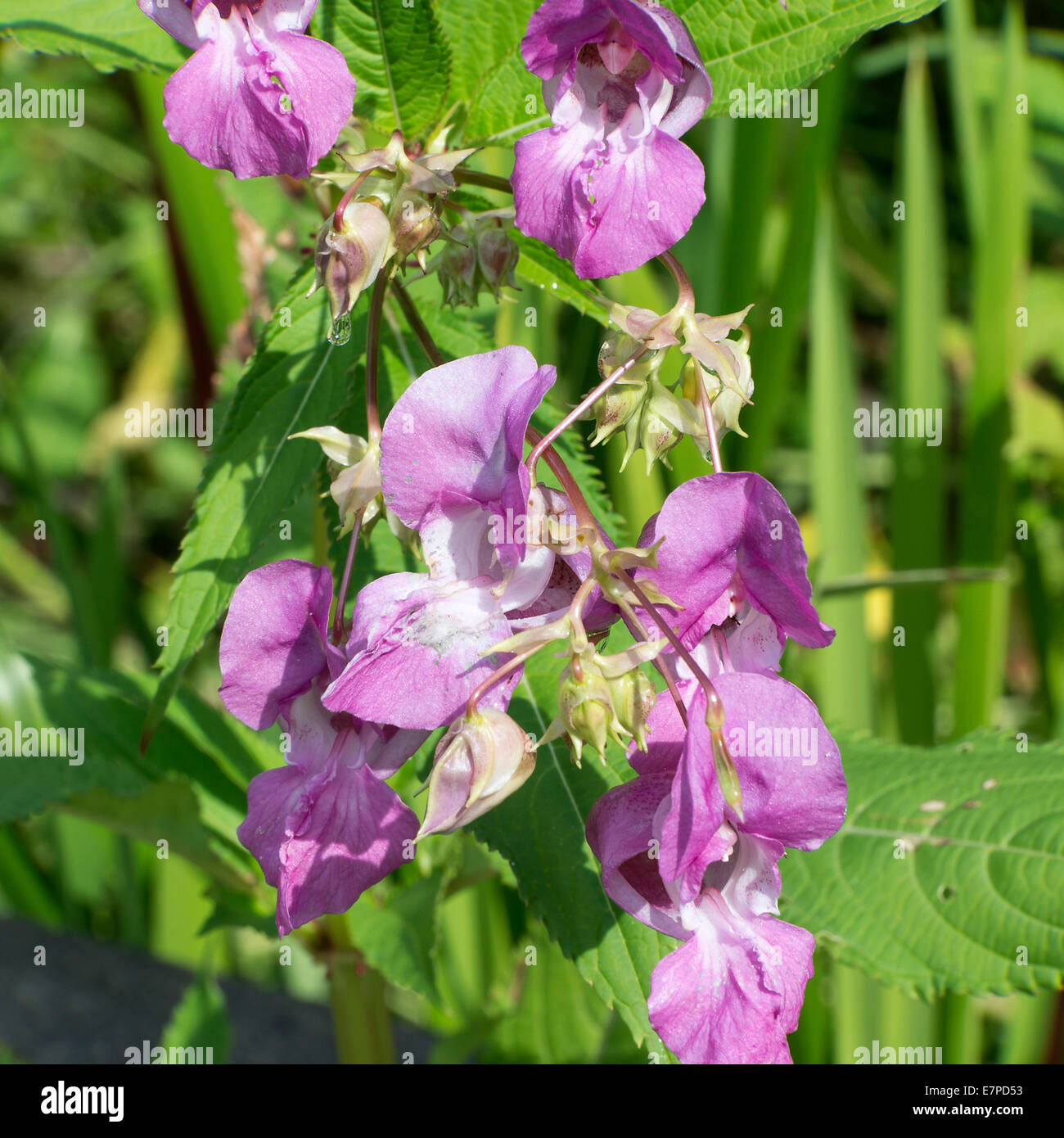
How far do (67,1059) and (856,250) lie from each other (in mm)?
2002

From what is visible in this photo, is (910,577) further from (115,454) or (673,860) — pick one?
(115,454)

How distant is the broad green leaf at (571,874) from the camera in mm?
811

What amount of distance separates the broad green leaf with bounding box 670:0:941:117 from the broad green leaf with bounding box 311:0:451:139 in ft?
0.58

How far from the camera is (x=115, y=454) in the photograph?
2.22 m

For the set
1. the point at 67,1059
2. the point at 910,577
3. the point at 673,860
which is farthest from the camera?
the point at 67,1059

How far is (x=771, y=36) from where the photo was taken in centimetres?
85

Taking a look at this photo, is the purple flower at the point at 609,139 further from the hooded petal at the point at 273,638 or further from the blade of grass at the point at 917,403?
the blade of grass at the point at 917,403

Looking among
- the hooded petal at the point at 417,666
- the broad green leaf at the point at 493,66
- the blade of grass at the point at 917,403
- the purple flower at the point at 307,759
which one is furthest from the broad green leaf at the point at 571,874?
the blade of grass at the point at 917,403

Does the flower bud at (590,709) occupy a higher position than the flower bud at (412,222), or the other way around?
the flower bud at (412,222)

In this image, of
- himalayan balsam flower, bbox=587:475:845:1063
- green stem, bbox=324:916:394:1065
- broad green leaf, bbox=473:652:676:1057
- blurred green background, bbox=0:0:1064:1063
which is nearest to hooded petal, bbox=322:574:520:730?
himalayan balsam flower, bbox=587:475:845:1063

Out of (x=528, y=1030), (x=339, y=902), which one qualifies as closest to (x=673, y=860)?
(x=339, y=902)

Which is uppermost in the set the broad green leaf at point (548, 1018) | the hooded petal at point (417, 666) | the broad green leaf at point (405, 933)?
the hooded petal at point (417, 666)

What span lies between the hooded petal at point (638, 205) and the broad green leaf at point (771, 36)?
0.15 meters

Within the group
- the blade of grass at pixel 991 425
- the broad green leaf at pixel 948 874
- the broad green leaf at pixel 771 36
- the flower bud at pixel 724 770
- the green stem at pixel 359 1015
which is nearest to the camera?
the flower bud at pixel 724 770
